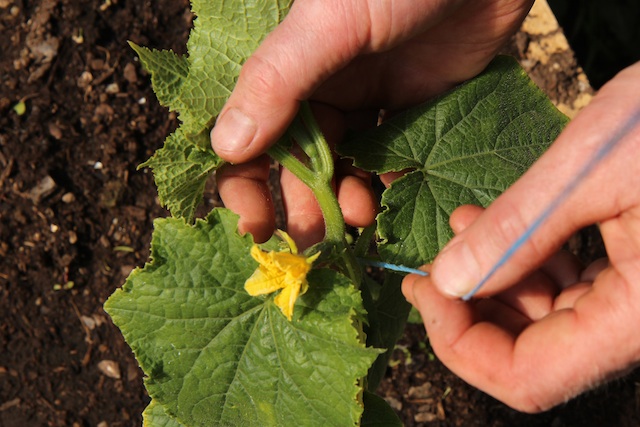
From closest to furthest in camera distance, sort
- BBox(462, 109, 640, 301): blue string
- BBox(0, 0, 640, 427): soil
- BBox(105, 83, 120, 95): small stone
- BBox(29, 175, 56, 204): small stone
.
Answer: BBox(462, 109, 640, 301): blue string < BBox(0, 0, 640, 427): soil < BBox(29, 175, 56, 204): small stone < BBox(105, 83, 120, 95): small stone

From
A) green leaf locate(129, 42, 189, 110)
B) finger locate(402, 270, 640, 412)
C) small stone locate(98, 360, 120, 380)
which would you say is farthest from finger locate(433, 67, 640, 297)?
small stone locate(98, 360, 120, 380)

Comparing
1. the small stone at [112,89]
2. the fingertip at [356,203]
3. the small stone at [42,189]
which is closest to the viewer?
the fingertip at [356,203]

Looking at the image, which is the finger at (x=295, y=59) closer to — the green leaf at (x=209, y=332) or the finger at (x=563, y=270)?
the green leaf at (x=209, y=332)

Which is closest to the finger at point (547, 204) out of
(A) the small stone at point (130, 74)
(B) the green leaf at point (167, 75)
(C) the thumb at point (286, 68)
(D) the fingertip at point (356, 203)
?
(C) the thumb at point (286, 68)

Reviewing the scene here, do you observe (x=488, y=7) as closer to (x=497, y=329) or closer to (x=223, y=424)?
(x=497, y=329)

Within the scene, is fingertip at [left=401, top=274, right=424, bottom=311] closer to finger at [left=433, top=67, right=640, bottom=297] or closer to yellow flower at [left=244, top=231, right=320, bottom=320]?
finger at [left=433, top=67, right=640, bottom=297]

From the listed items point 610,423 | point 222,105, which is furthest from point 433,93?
point 610,423

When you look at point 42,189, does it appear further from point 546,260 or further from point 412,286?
point 546,260
